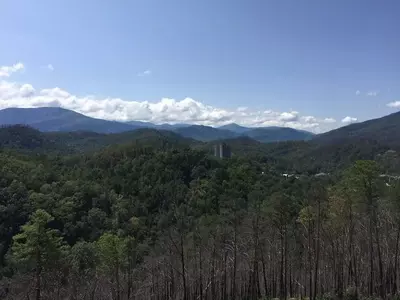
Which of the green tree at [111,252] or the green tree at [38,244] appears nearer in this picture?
the green tree at [38,244]

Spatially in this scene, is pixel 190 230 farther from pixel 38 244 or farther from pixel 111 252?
pixel 38 244

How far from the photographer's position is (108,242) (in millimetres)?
37281

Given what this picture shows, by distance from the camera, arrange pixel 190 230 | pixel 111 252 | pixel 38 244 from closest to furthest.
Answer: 1. pixel 38 244
2. pixel 111 252
3. pixel 190 230

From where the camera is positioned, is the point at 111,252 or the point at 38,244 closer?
the point at 38,244

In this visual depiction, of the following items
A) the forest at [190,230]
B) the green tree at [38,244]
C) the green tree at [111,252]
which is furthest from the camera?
the green tree at [111,252]

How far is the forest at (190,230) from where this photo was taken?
33969 millimetres

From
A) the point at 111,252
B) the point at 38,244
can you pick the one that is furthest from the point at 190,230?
the point at 38,244

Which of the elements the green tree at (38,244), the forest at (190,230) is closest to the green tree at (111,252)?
the forest at (190,230)

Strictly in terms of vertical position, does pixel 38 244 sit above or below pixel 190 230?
above

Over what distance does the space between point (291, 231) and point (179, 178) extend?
72.4m

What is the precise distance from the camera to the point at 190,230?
52.9 m

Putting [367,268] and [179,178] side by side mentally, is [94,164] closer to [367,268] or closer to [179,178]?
[179,178]

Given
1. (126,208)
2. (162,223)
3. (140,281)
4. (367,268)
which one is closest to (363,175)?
(367,268)

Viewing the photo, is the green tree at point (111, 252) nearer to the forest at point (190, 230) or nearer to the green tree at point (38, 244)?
the forest at point (190, 230)
